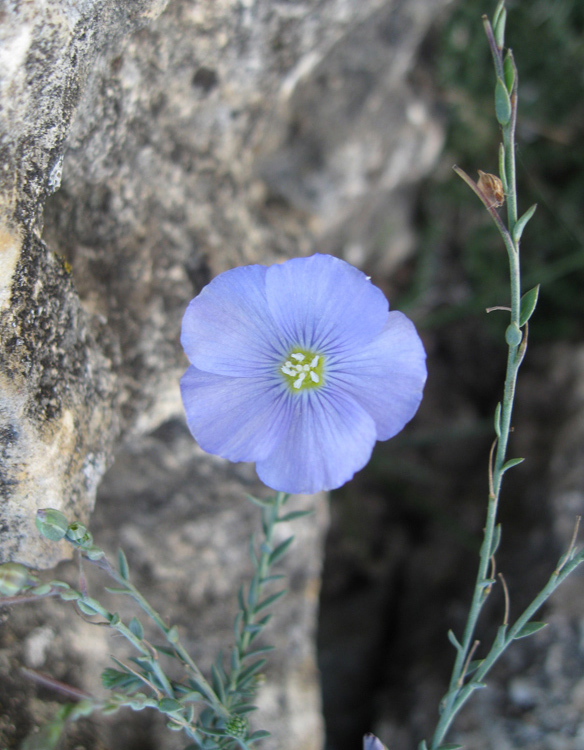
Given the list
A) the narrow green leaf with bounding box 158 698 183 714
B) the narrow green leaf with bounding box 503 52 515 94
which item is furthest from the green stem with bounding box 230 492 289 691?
the narrow green leaf with bounding box 503 52 515 94

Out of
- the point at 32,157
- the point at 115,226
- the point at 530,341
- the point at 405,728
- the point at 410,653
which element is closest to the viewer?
the point at 32,157

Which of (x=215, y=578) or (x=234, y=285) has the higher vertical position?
(x=234, y=285)

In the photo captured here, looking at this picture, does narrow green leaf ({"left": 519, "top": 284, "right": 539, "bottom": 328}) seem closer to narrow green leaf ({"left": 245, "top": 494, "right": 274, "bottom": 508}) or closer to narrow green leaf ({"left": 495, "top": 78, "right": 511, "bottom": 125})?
narrow green leaf ({"left": 495, "top": 78, "right": 511, "bottom": 125})

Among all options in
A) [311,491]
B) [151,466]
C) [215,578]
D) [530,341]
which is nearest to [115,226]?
[151,466]

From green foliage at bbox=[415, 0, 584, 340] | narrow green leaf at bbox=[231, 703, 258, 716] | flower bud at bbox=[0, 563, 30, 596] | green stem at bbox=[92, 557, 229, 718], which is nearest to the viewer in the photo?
flower bud at bbox=[0, 563, 30, 596]

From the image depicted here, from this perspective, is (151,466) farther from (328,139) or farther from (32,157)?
(328,139)

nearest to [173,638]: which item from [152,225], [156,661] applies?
[156,661]

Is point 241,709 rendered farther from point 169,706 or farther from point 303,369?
point 303,369
